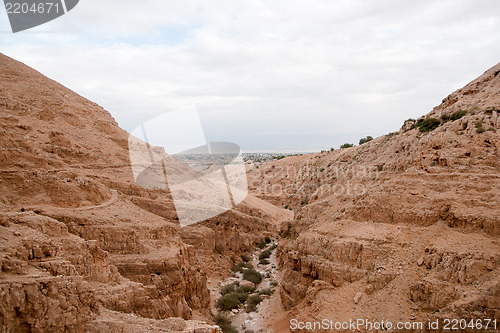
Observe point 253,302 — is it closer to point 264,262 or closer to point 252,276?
point 252,276

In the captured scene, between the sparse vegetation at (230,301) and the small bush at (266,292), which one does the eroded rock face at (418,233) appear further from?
the small bush at (266,292)

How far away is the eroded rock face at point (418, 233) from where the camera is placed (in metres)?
9.95

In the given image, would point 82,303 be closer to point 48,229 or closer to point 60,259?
point 60,259

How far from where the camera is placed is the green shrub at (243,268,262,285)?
20.2 metres

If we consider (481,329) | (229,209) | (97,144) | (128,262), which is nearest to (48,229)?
(128,262)

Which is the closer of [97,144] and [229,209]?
[97,144]

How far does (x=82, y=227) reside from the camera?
12312 millimetres

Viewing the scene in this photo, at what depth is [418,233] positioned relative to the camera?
39.0ft

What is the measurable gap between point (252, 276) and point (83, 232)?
1046 cm

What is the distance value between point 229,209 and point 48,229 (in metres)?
16.1

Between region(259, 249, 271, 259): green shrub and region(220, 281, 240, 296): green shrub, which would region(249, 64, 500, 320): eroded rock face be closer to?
region(220, 281, 240, 296): green shrub

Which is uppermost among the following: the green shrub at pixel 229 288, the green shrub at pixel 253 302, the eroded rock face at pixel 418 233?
the eroded rock face at pixel 418 233

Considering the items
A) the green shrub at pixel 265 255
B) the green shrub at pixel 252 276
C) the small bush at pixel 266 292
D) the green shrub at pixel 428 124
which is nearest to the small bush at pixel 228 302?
the small bush at pixel 266 292

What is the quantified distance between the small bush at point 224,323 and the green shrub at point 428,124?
11.0 metres
